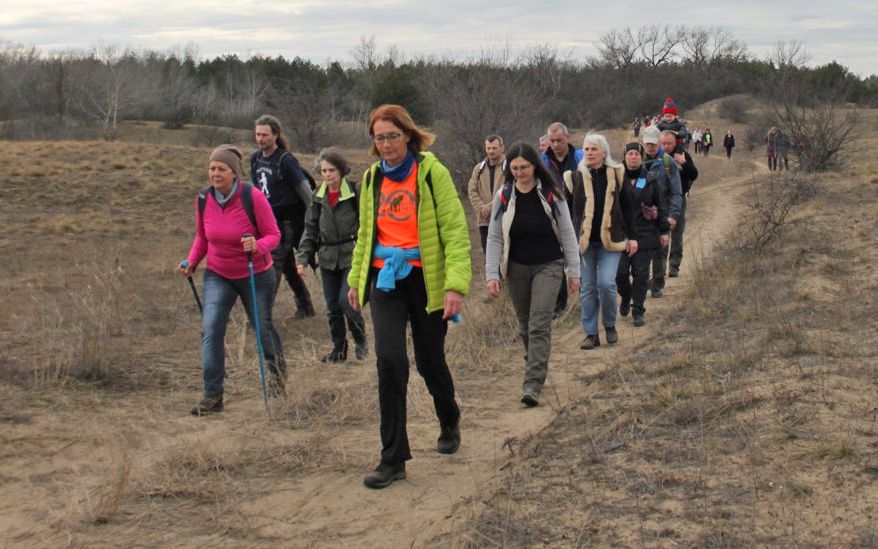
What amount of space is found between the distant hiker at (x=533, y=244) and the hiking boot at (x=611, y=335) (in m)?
1.73

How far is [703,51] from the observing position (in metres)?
94.4

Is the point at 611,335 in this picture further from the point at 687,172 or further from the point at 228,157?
the point at 687,172

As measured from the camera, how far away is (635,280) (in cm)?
965

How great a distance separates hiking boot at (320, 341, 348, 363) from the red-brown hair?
3450 mm

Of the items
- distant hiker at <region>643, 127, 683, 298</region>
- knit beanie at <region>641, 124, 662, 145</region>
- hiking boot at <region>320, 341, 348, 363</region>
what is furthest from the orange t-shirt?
knit beanie at <region>641, 124, 662, 145</region>

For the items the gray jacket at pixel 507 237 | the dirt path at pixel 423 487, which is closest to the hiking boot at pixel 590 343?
the dirt path at pixel 423 487

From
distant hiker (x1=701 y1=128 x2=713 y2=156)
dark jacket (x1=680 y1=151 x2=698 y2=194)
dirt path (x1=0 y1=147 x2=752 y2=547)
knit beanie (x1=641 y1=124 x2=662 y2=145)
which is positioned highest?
distant hiker (x1=701 y1=128 x2=713 y2=156)

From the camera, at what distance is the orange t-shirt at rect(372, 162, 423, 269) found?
515 centimetres

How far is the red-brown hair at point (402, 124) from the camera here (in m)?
5.09

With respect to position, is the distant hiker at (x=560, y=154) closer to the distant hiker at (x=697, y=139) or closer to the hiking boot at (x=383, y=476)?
the hiking boot at (x=383, y=476)

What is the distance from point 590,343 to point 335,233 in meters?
2.46

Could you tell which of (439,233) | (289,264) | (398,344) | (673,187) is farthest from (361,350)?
(673,187)

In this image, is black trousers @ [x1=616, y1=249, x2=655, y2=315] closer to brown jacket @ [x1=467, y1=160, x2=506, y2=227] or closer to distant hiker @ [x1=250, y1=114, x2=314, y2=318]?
brown jacket @ [x1=467, y1=160, x2=506, y2=227]

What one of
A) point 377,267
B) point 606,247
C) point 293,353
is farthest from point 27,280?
point 377,267
